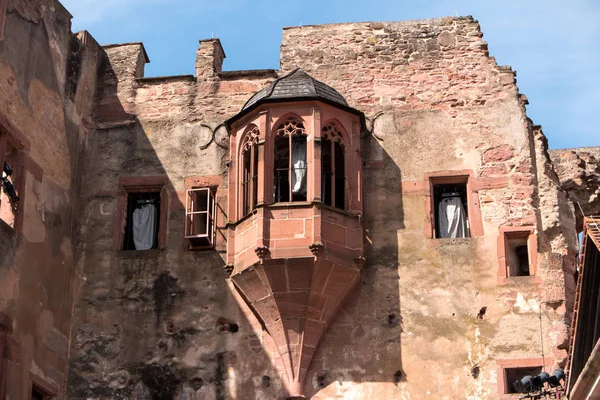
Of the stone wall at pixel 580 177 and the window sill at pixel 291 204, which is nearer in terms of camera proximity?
the window sill at pixel 291 204

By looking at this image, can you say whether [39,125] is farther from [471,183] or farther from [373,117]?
[471,183]

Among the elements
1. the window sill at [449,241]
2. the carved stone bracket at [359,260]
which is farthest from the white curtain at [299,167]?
the window sill at [449,241]

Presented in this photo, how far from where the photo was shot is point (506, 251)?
2283 cm

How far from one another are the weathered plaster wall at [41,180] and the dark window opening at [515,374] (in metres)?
7.27

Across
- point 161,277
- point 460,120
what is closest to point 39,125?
point 161,277

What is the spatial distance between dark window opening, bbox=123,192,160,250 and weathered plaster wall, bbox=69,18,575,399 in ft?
1.23

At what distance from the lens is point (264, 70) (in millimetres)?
25141

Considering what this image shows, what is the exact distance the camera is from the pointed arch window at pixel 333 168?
75.3 ft

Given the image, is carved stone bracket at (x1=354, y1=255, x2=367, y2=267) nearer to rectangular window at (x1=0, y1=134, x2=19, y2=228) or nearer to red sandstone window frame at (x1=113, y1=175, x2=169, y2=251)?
red sandstone window frame at (x1=113, y1=175, x2=169, y2=251)

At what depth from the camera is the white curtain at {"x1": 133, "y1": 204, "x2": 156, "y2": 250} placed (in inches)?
943

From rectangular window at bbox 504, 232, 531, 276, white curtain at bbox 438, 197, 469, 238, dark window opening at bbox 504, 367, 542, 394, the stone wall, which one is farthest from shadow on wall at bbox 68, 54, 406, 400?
the stone wall

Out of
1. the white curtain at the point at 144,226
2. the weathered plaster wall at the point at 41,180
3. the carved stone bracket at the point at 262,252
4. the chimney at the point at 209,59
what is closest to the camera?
the weathered plaster wall at the point at 41,180

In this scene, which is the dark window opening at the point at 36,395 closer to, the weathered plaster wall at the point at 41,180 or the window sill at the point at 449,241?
the weathered plaster wall at the point at 41,180

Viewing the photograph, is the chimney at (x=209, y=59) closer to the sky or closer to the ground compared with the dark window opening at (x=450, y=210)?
closer to the sky
